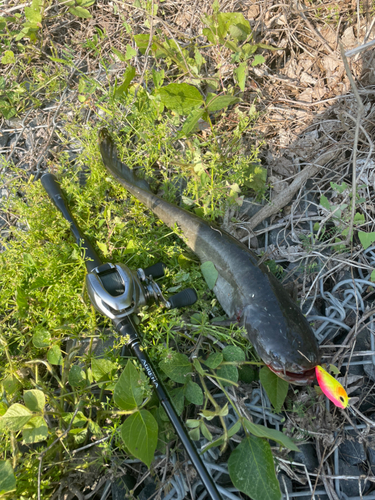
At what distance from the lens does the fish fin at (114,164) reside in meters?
3.11

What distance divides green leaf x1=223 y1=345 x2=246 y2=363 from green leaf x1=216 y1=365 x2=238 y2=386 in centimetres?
6

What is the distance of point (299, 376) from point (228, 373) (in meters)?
0.47

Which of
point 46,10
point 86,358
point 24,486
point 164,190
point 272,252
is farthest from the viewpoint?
point 46,10

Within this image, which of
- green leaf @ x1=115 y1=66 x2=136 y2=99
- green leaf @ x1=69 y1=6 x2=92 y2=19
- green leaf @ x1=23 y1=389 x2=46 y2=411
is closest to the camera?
green leaf @ x1=23 y1=389 x2=46 y2=411

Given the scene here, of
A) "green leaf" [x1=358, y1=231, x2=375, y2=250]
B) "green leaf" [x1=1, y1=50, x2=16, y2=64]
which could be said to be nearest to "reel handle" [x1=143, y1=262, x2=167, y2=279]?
"green leaf" [x1=358, y1=231, x2=375, y2=250]

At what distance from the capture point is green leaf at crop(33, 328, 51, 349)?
8.26 ft

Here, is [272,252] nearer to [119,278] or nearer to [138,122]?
[119,278]

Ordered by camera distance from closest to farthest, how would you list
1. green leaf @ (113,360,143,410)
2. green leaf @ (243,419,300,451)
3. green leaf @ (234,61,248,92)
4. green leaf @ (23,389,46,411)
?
green leaf @ (243,419,300,451), green leaf @ (113,360,143,410), green leaf @ (23,389,46,411), green leaf @ (234,61,248,92)

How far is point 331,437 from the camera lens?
2193mm

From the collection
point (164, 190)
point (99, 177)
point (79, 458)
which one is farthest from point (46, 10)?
point (79, 458)

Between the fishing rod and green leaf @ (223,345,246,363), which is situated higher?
the fishing rod

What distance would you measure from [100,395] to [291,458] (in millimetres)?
1325

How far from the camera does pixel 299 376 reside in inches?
87.7

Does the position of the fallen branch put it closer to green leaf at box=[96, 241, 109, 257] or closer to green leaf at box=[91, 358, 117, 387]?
green leaf at box=[96, 241, 109, 257]
